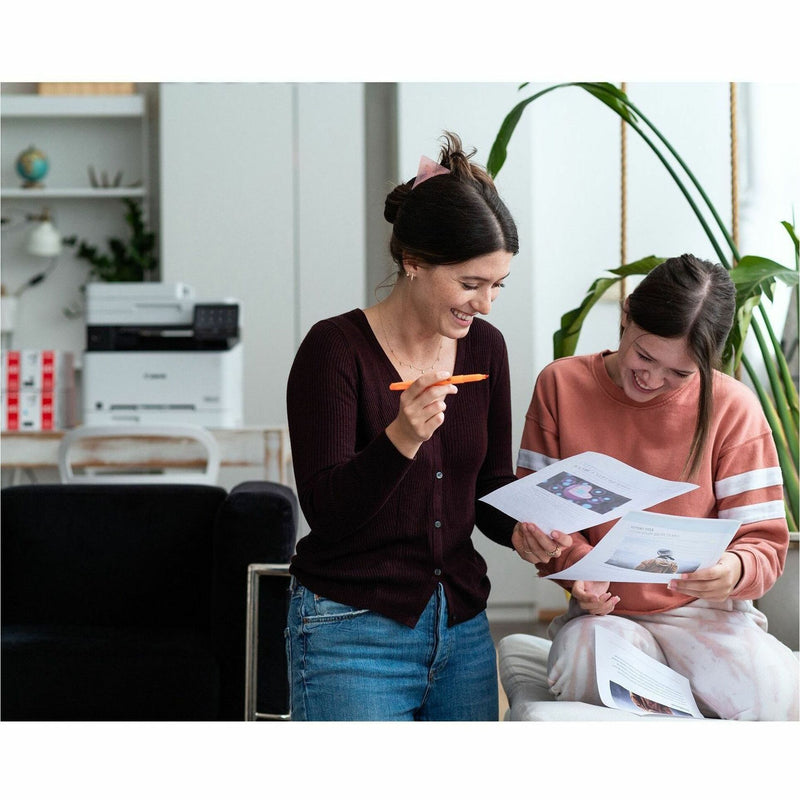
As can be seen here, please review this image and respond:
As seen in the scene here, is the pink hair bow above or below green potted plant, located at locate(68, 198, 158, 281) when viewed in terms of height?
below

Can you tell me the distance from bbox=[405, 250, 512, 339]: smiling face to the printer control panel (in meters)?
2.29

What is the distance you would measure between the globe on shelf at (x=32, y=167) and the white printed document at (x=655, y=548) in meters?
3.89

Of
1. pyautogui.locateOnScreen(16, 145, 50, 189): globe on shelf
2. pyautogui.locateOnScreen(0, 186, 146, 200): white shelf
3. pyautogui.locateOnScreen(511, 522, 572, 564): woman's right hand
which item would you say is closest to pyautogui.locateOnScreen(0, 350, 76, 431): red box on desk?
pyautogui.locateOnScreen(0, 186, 146, 200): white shelf

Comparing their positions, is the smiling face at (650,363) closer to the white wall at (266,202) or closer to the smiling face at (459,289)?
the smiling face at (459,289)

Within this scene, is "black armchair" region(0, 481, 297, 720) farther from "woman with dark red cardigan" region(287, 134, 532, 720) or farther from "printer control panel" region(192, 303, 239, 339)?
"printer control panel" region(192, 303, 239, 339)

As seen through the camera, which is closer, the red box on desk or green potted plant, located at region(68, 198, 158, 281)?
the red box on desk

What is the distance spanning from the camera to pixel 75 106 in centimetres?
438

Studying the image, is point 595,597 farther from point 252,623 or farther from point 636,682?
point 252,623

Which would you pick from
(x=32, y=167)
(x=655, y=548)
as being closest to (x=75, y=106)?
(x=32, y=167)

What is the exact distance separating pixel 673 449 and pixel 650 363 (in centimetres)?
14

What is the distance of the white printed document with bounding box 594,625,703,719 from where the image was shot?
1.28 m

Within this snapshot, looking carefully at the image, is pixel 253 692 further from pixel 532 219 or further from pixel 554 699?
pixel 532 219

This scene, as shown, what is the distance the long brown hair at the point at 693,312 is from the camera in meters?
1.37

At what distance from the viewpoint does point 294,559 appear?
128 cm
